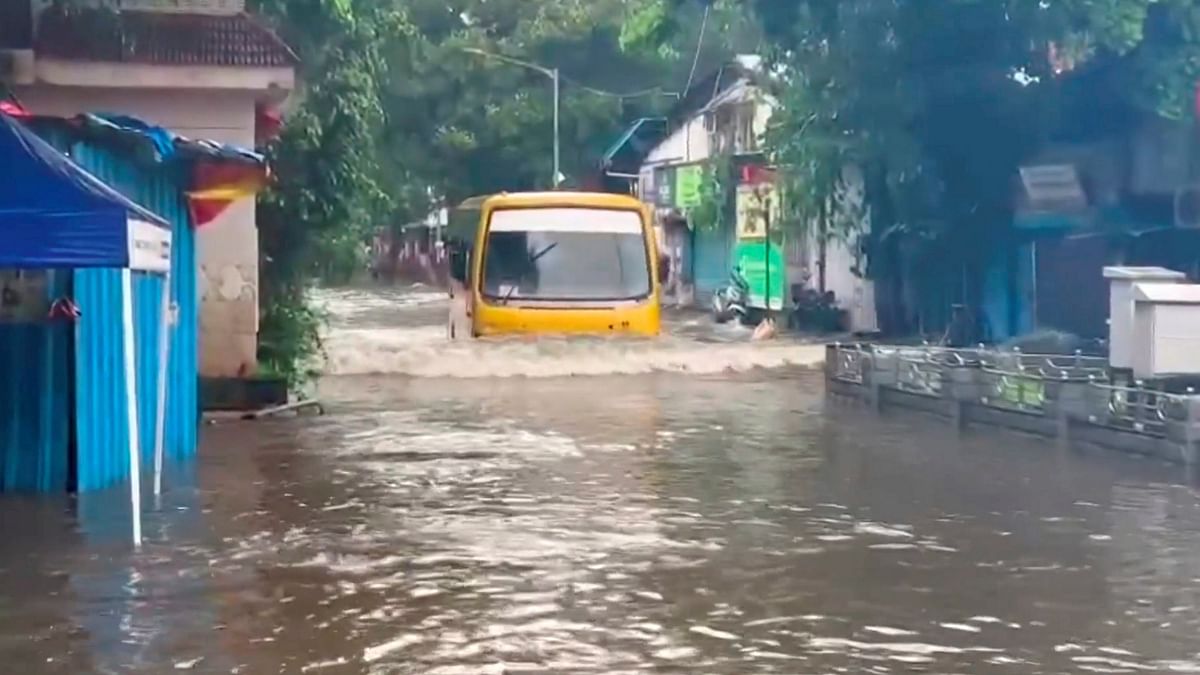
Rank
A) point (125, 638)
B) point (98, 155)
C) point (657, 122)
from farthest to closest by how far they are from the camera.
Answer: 1. point (657, 122)
2. point (98, 155)
3. point (125, 638)

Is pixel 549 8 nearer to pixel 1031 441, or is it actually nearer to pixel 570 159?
pixel 570 159

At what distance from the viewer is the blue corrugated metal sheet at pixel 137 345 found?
12492 mm

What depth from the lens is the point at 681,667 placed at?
7.71 meters

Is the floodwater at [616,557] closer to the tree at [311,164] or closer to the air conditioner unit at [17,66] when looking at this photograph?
the tree at [311,164]

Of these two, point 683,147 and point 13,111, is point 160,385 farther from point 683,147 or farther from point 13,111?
point 683,147

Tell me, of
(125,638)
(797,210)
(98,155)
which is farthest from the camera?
(797,210)

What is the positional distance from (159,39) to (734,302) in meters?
25.2

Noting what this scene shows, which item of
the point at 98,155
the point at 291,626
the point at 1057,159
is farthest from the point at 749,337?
the point at 291,626

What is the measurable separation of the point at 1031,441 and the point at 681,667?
8778mm

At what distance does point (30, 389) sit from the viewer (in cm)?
1230

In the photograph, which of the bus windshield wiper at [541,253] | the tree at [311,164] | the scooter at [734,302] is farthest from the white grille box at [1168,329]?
the scooter at [734,302]

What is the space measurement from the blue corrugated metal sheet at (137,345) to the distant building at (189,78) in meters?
2.79

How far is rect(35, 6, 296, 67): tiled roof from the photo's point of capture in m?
17.2

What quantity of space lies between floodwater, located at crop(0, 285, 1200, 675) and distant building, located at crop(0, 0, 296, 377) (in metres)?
1.76
